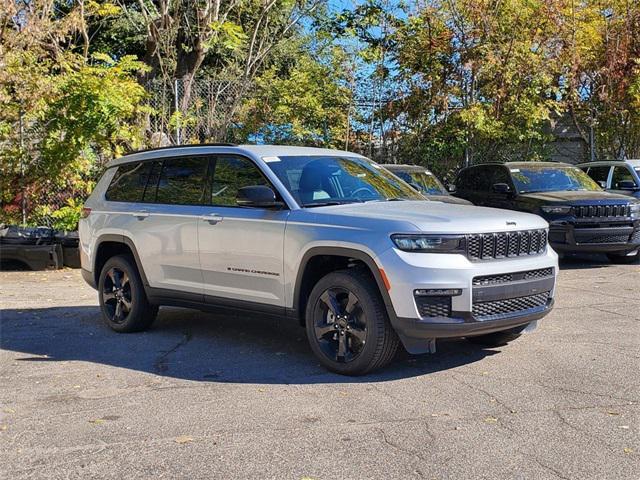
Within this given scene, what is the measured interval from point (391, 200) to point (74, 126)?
27.6ft

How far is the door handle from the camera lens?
6.62 metres

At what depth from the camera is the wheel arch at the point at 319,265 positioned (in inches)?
221

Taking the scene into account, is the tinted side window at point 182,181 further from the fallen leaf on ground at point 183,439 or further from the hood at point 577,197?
the hood at point 577,197

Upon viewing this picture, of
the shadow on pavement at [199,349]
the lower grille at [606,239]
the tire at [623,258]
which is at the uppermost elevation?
the lower grille at [606,239]

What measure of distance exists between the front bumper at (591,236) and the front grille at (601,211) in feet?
0.49

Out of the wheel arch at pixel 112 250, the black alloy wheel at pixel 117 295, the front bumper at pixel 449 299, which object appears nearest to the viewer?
the front bumper at pixel 449 299

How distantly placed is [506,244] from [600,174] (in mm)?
10012

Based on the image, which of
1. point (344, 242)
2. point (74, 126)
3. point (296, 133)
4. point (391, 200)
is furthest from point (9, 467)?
point (296, 133)

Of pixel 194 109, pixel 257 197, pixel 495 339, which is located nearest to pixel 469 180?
pixel 194 109

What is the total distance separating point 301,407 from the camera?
502 centimetres

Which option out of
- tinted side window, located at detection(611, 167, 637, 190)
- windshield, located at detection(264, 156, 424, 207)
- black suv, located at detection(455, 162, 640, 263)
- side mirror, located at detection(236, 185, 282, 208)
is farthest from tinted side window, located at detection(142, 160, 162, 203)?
tinted side window, located at detection(611, 167, 637, 190)

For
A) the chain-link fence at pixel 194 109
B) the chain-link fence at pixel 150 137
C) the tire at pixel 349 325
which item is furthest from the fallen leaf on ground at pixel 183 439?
the chain-link fence at pixel 194 109

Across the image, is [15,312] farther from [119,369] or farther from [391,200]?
[391,200]

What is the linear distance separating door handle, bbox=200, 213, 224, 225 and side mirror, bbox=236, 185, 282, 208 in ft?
1.73
